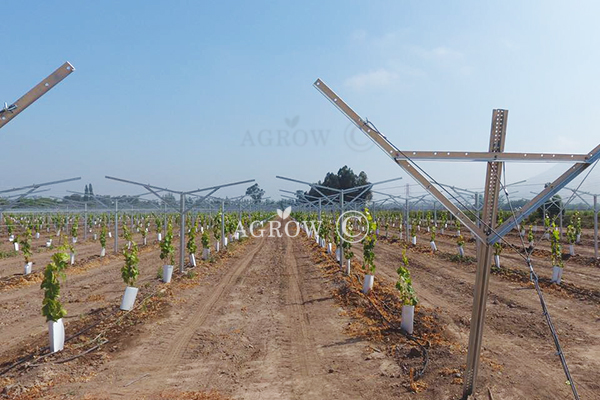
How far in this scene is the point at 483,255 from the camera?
14.7 ft

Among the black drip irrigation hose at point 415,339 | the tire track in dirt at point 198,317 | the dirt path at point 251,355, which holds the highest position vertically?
the black drip irrigation hose at point 415,339

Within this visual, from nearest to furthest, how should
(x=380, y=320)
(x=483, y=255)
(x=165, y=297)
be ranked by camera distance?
(x=483, y=255)
(x=380, y=320)
(x=165, y=297)

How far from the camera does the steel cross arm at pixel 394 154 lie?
437 centimetres

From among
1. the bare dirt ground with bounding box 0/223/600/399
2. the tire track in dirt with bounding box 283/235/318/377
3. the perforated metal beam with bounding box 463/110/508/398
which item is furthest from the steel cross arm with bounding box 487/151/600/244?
the tire track in dirt with bounding box 283/235/318/377

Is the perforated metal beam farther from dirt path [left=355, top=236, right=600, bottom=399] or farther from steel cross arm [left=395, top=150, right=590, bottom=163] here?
dirt path [left=355, top=236, right=600, bottom=399]

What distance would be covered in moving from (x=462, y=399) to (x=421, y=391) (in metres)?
0.57

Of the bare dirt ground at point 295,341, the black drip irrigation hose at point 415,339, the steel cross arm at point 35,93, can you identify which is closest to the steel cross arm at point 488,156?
the bare dirt ground at point 295,341

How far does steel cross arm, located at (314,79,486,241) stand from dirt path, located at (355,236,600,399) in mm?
2180

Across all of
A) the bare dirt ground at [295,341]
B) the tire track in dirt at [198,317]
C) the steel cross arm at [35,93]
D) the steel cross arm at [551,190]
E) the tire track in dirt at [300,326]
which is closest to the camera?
the steel cross arm at [35,93]

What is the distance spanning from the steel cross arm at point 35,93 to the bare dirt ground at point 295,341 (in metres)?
3.47

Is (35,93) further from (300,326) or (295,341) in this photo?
(300,326)

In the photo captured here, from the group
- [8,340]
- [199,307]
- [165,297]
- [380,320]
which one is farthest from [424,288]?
[8,340]

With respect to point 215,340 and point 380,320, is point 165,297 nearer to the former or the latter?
point 215,340

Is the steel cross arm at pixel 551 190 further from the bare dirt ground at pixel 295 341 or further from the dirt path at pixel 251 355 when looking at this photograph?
the dirt path at pixel 251 355
